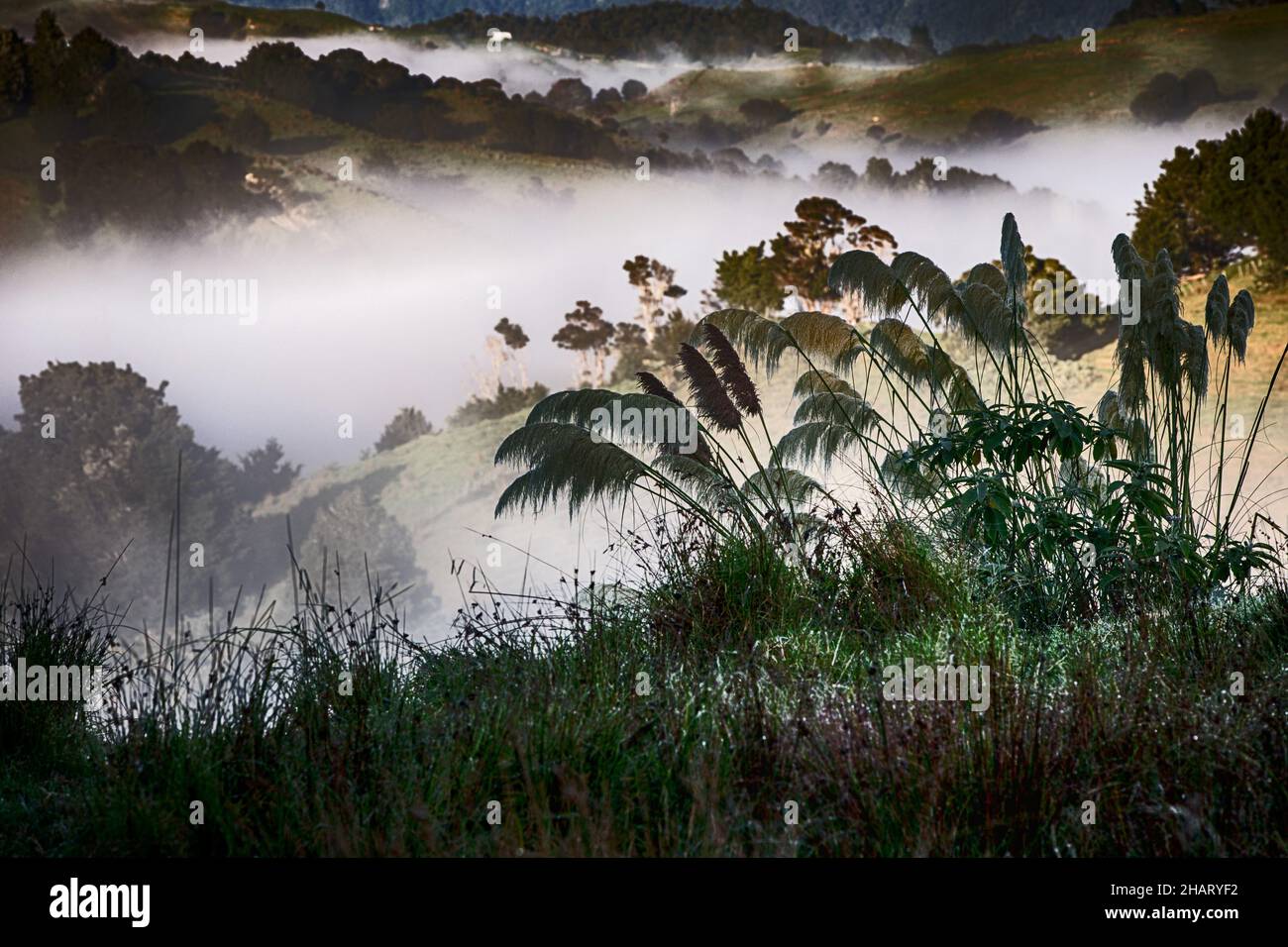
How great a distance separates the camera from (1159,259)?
191 inches

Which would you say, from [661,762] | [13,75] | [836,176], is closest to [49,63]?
[13,75]

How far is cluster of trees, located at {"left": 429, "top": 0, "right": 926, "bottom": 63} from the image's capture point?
53.5 ft

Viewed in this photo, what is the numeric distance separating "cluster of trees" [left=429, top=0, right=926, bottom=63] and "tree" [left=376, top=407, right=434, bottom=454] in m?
5.79

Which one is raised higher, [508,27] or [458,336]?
[508,27]

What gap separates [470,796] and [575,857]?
387mm

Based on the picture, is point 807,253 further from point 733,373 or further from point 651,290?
point 733,373

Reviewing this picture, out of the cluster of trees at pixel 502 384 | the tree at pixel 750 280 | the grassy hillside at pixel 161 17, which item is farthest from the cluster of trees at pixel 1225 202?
the grassy hillside at pixel 161 17

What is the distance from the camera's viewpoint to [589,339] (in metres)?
15.3

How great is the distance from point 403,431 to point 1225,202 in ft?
32.4

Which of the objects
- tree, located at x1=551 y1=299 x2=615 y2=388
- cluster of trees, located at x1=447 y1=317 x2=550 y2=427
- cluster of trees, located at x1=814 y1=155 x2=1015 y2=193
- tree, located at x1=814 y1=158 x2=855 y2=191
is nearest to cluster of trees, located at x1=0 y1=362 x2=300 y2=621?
cluster of trees, located at x1=447 y1=317 x2=550 y2=427

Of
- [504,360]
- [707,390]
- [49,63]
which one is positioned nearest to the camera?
[707,390]

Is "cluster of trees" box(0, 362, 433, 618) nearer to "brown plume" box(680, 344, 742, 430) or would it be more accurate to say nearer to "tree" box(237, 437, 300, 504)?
"tree" box(237, 437, 300, 504)
